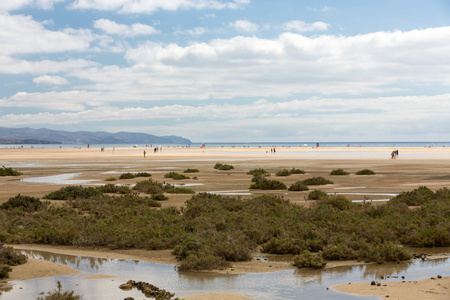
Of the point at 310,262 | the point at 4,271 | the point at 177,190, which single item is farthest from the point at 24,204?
the point at 310,262

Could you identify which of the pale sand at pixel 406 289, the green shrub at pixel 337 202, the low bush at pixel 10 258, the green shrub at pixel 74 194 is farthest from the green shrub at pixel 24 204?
the pale sand at pixel 406 289

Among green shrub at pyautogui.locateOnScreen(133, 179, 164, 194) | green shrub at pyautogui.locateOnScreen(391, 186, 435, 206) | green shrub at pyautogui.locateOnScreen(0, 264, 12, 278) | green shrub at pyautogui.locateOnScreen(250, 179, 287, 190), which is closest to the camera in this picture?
green shrub at pyautogui.locateOnScreen(0, 264, 12, 278)

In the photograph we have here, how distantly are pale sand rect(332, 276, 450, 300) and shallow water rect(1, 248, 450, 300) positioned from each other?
0.32 metres

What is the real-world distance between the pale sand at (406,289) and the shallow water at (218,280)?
32 centimetres

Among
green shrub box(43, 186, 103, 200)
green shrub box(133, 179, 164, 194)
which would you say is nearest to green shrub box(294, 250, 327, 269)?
green shrub box(43, 186, 103, 200)

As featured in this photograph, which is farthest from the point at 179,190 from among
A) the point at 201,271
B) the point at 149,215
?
the point at 201,271

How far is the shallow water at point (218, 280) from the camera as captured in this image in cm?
922

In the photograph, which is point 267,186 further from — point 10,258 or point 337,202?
point 10,258

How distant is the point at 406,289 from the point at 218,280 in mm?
3562

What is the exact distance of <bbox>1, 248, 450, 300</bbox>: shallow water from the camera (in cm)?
922

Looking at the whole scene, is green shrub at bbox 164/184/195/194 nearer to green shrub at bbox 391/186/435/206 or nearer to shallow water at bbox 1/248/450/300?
green shrub at bbox 391/186/435/206

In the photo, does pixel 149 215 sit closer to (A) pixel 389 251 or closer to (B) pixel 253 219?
(B) pixel 253 219

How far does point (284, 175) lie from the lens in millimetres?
40469

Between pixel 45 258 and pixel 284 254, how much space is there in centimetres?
587
